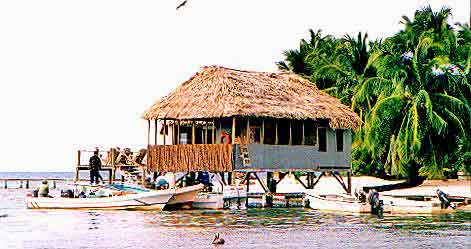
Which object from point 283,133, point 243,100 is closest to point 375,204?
point 283,133

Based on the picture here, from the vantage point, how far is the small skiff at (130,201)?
100ft

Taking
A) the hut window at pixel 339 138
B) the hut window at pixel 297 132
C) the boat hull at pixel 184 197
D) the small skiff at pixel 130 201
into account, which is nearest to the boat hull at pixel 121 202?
the small skiff at pixel 130 201

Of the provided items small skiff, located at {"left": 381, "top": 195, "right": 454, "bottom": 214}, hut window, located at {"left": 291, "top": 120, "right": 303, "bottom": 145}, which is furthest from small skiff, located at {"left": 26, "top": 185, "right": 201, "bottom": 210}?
small skiff, located at {"left": 381, "top": 195, "right": 454, "bottom": 214}

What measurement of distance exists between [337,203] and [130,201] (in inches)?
305

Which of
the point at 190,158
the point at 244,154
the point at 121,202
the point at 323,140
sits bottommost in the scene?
the point at 121,202

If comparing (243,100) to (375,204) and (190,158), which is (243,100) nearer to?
(190,158)

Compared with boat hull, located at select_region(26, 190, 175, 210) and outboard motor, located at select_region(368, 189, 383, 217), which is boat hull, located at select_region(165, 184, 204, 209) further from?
outboard motor, located at select_region(368, 189, 383, 217)

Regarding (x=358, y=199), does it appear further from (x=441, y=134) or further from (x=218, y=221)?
(x=441, y=134)

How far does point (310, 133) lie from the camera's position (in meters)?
35.0

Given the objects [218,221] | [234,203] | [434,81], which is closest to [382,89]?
[434,81]

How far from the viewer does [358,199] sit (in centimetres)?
3041

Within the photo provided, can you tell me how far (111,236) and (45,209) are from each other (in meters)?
10.7

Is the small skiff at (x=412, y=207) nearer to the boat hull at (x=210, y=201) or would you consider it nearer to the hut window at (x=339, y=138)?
the hut window at (x=339, y=138)

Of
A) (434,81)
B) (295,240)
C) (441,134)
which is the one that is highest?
(434,81)
